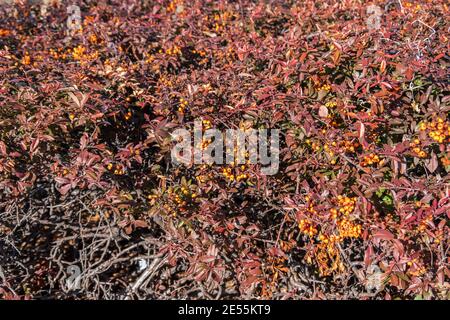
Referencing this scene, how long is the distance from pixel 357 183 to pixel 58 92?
1554 millimetres

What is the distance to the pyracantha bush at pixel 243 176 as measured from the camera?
2295 millimetres

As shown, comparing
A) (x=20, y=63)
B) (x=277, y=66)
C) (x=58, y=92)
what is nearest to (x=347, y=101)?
(x=277, y=66)

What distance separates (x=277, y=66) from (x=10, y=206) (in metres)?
1.60

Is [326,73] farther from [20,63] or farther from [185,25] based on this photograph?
[20,63]

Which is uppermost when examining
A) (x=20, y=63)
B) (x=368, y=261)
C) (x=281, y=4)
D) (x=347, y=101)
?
(x=281, y=4)

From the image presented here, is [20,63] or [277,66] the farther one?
[20,63]

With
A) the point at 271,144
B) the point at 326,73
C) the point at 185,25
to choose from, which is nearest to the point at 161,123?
the point at 271,144

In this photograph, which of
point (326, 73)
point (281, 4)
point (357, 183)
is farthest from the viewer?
point (281, 4)

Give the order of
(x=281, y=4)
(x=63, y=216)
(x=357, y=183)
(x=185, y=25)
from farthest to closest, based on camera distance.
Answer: (x=281, y=4) → (x=185, y=25) → (x=63, y=216) → (x=357, y=183)

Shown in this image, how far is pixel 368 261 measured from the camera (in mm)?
2389

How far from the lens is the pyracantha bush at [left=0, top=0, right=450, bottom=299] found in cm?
229

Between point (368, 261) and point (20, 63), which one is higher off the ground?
point (20, 63)

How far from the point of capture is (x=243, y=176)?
95.1 inches

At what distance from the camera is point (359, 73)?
8.38 ft
